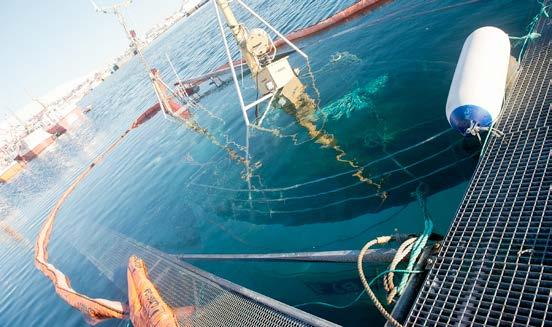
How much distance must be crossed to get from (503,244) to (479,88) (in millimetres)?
4044

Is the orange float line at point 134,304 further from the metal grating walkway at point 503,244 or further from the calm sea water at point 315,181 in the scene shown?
the metal grating walkway at point 503,244

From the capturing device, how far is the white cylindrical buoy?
7.75 metres

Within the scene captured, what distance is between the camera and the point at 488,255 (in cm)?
551

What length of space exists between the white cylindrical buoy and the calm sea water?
164 cm

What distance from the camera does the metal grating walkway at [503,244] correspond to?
4.71 m

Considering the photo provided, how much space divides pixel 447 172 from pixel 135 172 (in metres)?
22.8

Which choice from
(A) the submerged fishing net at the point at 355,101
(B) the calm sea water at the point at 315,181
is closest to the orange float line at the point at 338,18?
(B) the calm sea water at the point at 315,181

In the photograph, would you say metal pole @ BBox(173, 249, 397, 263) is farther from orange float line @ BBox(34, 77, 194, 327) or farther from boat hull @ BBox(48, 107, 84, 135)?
boat hull @ BBox(48, 107, 84, 135)

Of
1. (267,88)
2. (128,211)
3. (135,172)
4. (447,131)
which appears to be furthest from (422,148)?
(135,172)

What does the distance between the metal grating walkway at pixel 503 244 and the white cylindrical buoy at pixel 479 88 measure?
702 millimetres

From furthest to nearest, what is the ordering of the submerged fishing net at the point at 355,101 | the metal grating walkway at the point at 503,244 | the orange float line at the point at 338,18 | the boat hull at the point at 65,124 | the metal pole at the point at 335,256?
the boat hull at the point at 65,124 → the orange float line at the point at 338,18 → the submerged fishing net at the point at 355,101 → the metal pole at the point at 335,256 → the metal grating walkway at the point at 503,244

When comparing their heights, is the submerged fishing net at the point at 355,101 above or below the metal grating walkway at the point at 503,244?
below

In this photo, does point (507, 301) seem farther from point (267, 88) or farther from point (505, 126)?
point (267, 88)

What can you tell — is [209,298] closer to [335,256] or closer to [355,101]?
[335,256]
